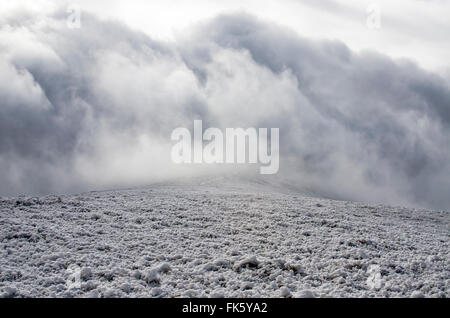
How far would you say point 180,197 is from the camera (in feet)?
78.5

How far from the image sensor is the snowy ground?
1008 centimetres

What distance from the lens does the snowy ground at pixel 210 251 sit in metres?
10.1

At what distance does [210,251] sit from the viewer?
42.7 ft

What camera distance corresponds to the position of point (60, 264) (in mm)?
11422

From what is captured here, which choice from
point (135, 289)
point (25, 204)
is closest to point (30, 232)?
point (25, 204)

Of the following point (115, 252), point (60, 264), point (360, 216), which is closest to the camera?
point (60, 264)

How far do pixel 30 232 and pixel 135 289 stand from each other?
666cm

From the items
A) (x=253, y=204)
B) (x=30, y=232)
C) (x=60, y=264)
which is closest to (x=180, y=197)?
(x=253, y=204)

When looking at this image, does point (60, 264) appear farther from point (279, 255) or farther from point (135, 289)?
point (279, 255)

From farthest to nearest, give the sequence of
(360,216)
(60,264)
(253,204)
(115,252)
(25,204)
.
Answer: (253,204), (360,216), (25,204), (115,252), (60,264)
